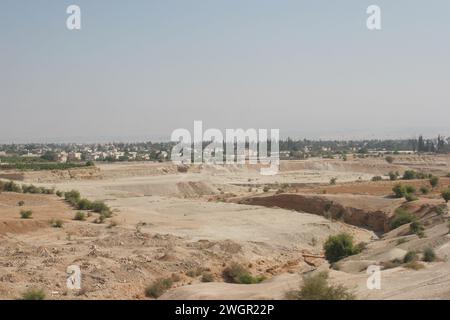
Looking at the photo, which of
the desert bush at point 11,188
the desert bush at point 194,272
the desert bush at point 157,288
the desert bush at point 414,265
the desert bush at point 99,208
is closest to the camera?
the desert bush at point 414,265

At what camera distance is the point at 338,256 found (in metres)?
27.5

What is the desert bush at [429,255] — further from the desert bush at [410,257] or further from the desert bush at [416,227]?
the desert bush at [416,227]

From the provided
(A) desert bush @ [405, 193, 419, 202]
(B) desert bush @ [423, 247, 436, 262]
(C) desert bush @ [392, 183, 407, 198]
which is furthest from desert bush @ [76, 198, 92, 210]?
(B) desert bush @ [423, 247, 436, 262]

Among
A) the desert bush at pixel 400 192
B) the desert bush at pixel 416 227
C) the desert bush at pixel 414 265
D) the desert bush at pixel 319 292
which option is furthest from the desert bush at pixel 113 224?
the desert bush at pixel 400 192

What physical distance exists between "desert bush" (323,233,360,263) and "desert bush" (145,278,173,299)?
9406 millimetres

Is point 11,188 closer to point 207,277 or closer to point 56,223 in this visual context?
point 56,223

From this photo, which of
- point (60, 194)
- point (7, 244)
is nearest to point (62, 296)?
point (7, 244)

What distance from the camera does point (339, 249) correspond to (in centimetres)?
2767

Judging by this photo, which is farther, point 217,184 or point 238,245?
point 217,184

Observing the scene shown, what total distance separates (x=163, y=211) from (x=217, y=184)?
3197 centimetres

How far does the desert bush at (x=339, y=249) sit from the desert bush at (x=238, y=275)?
490cm

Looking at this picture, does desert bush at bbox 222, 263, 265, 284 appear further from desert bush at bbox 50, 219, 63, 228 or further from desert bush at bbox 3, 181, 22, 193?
desert bush at bbox 3, 181, 22, 193

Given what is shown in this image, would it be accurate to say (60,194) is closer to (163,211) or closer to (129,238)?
(163,211)

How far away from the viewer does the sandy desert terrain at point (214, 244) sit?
1842 cm
